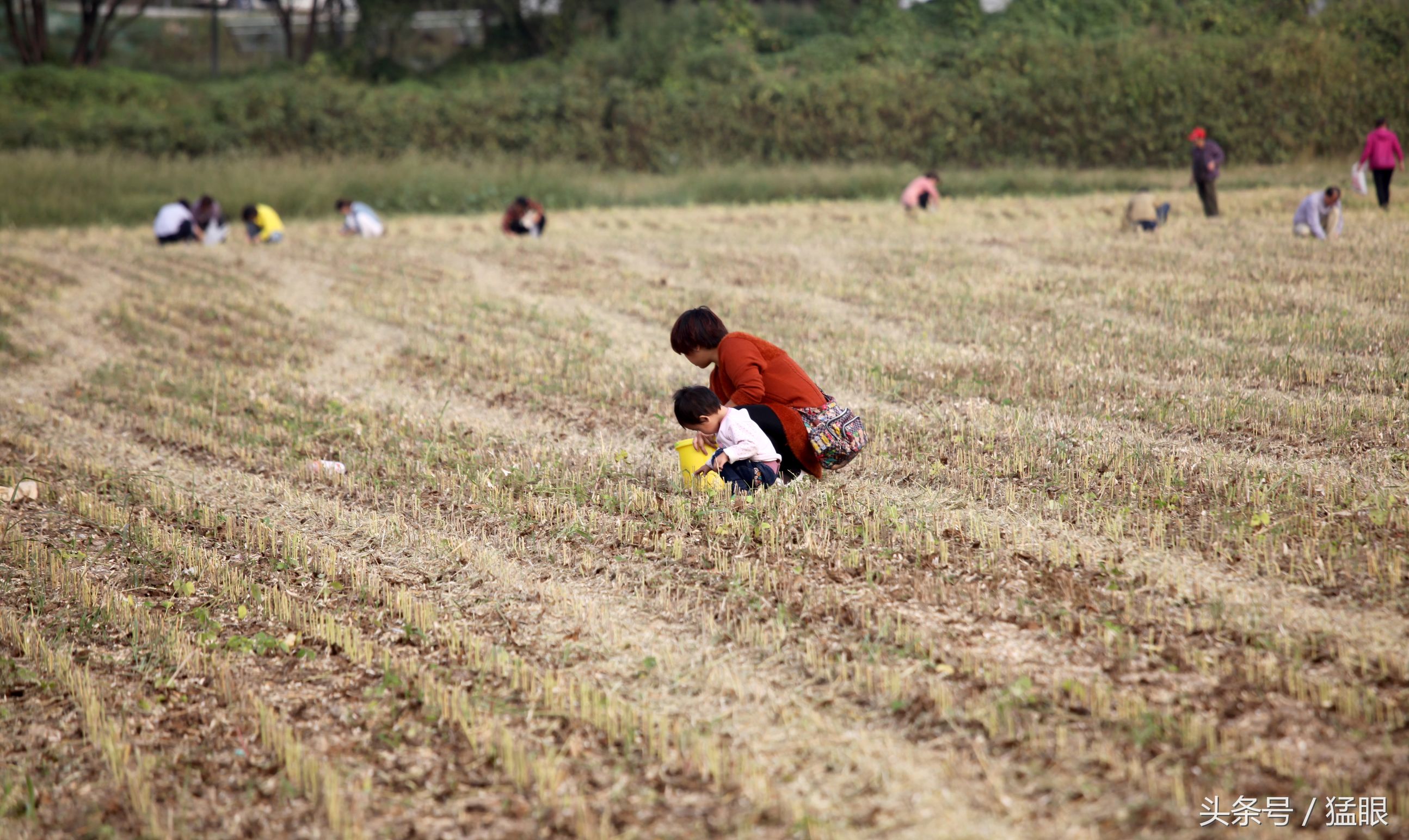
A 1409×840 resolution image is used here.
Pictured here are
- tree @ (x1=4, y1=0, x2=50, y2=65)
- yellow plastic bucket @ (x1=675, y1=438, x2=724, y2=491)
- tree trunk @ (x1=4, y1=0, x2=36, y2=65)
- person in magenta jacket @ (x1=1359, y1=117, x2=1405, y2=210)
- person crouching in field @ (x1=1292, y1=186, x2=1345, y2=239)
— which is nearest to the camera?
yellow plastic bucket @ (x1=675, y1=438, x2=724, y2=491)

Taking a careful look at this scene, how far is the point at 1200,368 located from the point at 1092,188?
16.8m


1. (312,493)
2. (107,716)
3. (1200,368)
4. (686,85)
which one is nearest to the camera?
(107,716)

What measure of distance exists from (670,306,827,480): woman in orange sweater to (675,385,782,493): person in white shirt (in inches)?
3.9

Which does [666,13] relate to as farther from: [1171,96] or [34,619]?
[34,619]

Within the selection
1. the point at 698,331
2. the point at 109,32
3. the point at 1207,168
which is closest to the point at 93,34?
the point at 109,32

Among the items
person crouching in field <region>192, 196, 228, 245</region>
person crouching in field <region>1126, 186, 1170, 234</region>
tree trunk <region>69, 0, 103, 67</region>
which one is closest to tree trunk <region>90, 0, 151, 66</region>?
tree trunk <region>69, 0, 103, 67</region>

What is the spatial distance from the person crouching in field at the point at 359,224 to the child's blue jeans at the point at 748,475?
53.1 ft

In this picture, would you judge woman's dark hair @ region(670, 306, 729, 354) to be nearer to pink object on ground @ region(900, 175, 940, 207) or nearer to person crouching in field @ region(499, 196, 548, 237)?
person crouching in field @ region(499, 196, 548, 237)

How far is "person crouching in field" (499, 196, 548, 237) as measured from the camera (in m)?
20.5

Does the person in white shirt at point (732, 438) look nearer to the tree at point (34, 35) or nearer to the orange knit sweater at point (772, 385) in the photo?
the orange knit sweater at point (772, 385)

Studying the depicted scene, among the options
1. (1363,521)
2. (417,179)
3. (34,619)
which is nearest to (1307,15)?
(417,179)

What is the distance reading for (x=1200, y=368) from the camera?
944 centimetres

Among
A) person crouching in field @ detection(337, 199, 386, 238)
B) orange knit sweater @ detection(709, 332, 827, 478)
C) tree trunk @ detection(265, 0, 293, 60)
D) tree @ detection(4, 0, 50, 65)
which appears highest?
tree trunk @ detection(265, 0, 293, 60)

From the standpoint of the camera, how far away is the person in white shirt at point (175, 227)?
19.8 m
